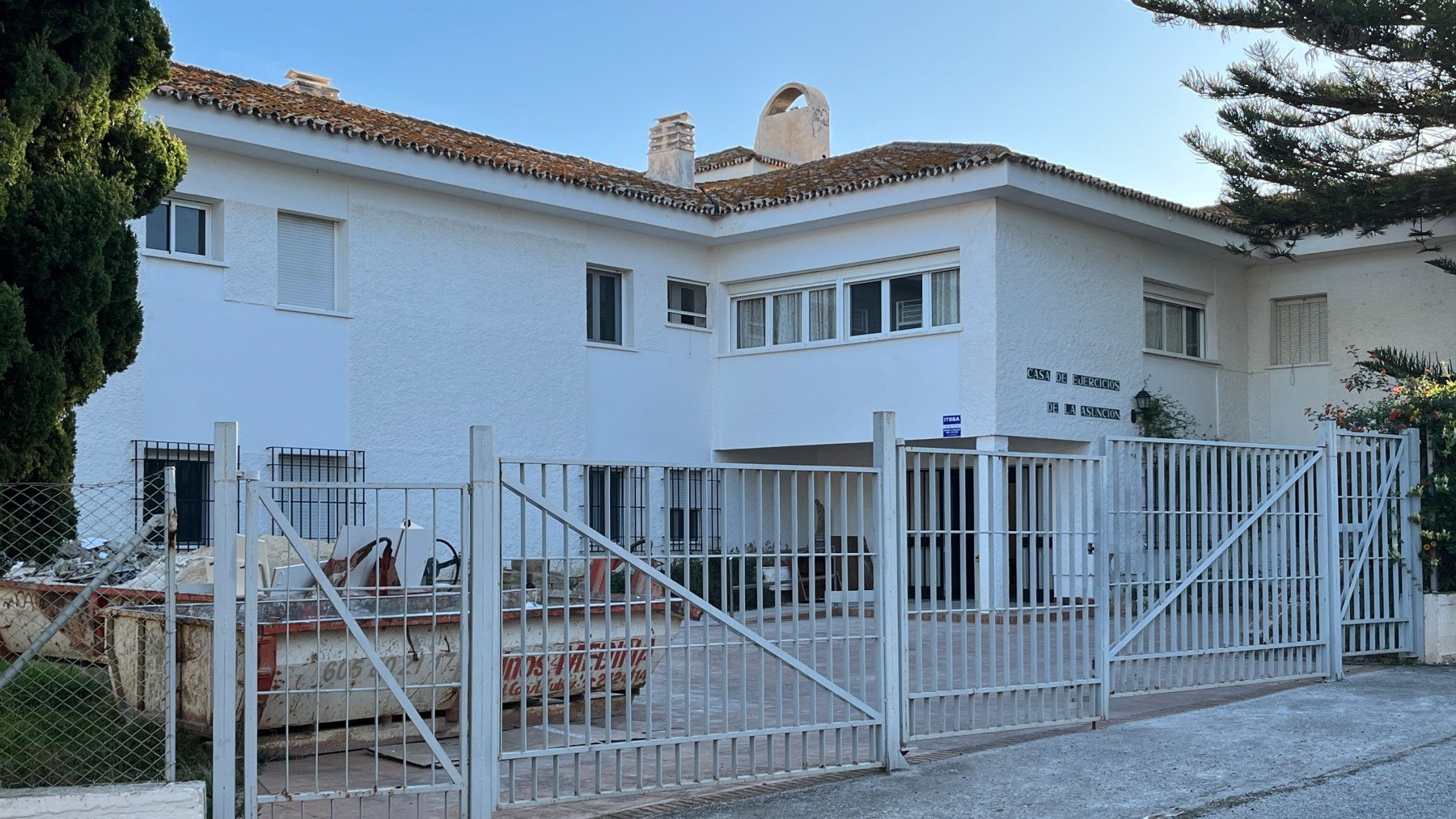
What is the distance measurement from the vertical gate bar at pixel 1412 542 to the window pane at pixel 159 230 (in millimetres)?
12870

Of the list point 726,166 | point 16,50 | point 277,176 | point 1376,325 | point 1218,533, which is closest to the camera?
point 16,50

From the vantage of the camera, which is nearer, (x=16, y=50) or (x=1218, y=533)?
(x=16, y=50)

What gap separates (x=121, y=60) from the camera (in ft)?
26.9

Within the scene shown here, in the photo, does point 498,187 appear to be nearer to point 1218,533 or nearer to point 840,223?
point 840,223

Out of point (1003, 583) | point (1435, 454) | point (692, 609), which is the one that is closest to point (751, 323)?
point (1435, 454)

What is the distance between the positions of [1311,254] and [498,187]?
13305 millimetres

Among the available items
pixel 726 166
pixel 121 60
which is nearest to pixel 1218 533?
pixel 121 60

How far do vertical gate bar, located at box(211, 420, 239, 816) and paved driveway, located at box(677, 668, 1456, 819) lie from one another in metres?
2.27

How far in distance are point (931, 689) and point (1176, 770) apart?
146 cm

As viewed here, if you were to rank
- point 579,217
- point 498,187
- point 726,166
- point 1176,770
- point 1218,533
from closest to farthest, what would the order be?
point 1176,770, point 1218,533, point 498,187, point 579,217, point 726,166

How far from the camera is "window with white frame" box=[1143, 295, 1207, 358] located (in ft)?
73.3

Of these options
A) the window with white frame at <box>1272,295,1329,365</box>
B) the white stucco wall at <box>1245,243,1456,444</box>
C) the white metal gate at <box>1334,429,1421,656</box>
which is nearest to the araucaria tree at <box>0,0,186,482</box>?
the white metal gate at <box>1334,429,1421,656</box>

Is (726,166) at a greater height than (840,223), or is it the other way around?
(726,166)

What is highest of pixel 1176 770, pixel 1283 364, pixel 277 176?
pixel 277 176
